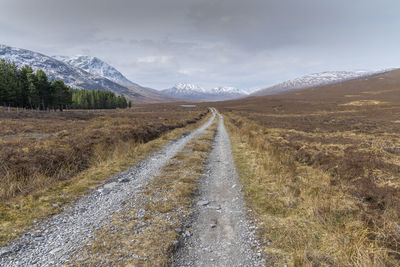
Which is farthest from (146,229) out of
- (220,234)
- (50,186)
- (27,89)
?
(27,89)

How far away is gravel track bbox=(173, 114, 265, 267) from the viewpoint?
3889mm

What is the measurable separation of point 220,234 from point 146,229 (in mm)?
1904

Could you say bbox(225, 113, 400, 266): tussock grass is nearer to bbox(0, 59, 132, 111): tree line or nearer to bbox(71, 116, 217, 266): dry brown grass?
bbox(71, 116, 217, 266): dry brown grass

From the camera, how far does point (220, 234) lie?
4.73m

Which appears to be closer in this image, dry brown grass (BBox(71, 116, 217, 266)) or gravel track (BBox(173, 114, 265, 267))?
dry brown grass (BBox(71, 116, 217, 266))

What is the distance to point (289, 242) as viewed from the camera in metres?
4.34

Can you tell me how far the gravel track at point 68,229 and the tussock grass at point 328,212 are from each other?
437 cm

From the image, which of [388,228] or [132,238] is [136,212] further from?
[388,228]

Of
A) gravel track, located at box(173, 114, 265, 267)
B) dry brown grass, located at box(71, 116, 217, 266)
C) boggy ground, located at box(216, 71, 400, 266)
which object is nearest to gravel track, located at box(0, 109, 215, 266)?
dry brown grass, located at box(71, 116, 217, 266)

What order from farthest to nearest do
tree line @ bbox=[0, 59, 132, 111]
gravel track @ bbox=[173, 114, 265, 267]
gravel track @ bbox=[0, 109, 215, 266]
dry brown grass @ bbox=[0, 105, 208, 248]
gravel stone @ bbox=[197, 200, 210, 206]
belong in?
tree line @ bbox=[0, 59, 132, 111] → gravel stone @ bbox=[197, 200, 210, 206] → dry brown grass @ bbox=[0, 105, 208, 248] → gravel track @ bbox=[173, 114, 265, 267] → gravel track @ bbox=[0, 109, 215, 266]

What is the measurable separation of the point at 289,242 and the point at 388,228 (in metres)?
2.36

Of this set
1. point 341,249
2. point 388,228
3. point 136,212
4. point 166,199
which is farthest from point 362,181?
point 136,212

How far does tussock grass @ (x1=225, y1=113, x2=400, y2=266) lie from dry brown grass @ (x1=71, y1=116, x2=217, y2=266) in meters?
2.31

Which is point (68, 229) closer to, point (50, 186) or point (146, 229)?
point (146, 229)
